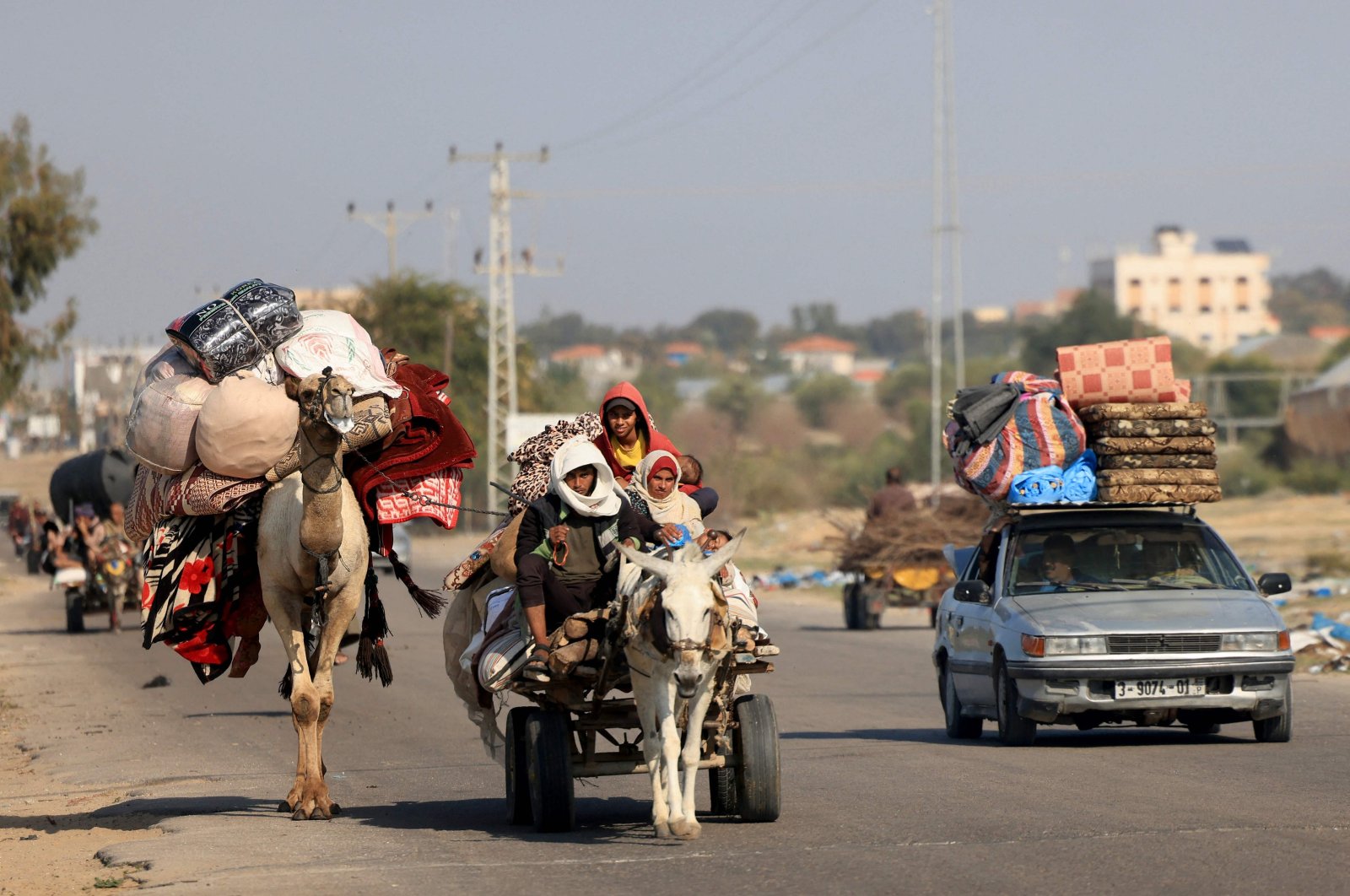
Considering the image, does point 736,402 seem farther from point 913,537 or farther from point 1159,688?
point 1159,688

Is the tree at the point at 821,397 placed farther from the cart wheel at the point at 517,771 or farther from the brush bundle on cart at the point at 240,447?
the cart wheel at the point at 517,771

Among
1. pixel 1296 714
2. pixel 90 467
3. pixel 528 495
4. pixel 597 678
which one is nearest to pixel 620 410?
pixel 528 495

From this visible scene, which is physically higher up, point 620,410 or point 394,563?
point 620,410

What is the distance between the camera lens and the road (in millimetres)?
8695

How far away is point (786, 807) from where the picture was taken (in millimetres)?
10969

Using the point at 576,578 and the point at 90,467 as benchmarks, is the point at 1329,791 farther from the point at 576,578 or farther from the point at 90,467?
the point at 90,467

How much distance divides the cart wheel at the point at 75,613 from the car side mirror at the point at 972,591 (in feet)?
69.2

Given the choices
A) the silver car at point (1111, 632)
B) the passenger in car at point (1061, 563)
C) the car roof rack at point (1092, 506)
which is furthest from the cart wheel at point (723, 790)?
the car roof rack at point (1092, 506)

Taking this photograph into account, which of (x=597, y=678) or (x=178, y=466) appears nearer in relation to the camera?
(x=597, y=678)

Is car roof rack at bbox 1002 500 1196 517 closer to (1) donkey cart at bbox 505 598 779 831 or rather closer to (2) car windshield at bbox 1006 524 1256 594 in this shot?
(2) car windshield at bbox 1006 524 1256 594

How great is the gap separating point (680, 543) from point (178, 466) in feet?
12.3

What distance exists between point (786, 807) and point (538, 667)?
1.98m

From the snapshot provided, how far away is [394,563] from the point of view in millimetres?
12688

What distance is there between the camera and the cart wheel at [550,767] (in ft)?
32.5
